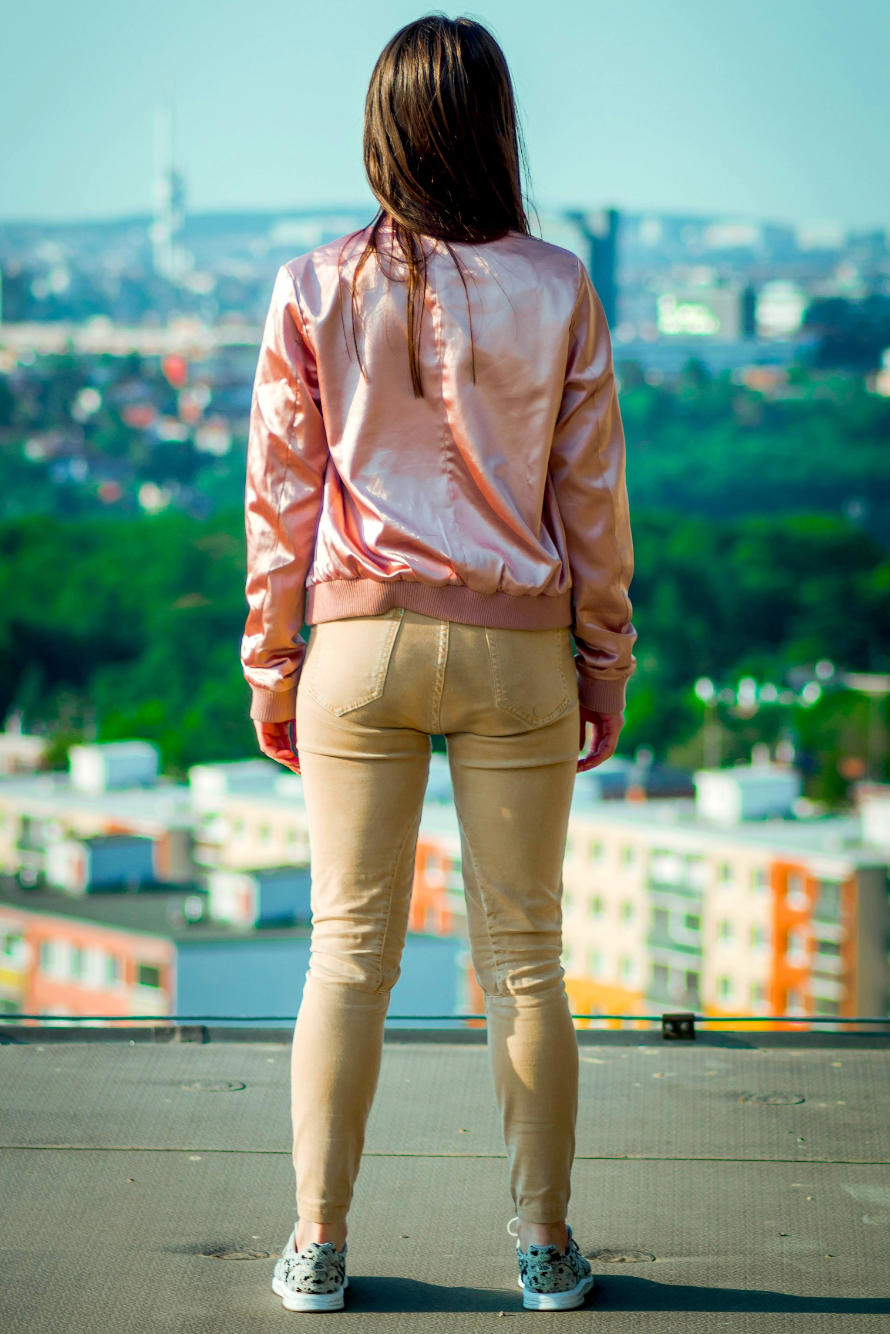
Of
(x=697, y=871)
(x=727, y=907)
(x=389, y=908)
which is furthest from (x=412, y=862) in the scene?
(x=727, y=907)

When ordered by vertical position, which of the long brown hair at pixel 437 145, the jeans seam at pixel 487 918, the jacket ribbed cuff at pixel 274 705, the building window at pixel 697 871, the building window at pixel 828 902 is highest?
the long brown hair at pixel 437 145

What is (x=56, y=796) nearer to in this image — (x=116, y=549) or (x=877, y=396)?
(x=116, y=549)

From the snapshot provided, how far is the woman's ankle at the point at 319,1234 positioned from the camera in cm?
124

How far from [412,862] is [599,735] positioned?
17cm

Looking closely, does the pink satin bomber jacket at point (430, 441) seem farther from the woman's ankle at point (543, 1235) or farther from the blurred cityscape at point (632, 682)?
the woman's ankle at point (543, 1235)

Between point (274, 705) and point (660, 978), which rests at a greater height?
point (274, 705)

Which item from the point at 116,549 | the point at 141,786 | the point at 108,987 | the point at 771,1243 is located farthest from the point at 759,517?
the point at 771,1243

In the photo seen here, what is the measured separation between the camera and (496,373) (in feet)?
3.99

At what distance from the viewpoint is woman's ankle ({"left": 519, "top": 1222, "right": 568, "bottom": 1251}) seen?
125cm

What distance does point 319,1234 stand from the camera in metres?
1.24

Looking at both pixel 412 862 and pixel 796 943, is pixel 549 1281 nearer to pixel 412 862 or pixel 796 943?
pixel 412 862

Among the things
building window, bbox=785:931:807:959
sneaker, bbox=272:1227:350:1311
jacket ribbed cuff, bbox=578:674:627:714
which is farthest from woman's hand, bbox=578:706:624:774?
building window, bbox=785:931:807:959

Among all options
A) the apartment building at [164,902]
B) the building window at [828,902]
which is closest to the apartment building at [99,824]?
the apartment building at [164,902]

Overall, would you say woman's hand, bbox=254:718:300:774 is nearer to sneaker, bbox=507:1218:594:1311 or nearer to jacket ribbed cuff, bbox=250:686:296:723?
jacket ribbed cuff, bbox=250:686:296:723
